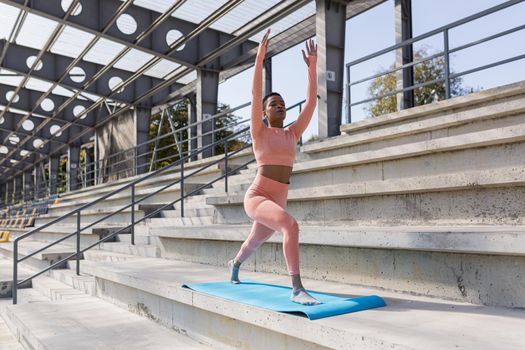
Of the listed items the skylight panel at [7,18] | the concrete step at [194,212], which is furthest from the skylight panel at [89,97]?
the concrete step at [194,212]

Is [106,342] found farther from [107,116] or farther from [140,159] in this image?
[107,116]

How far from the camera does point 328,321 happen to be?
2.48 m

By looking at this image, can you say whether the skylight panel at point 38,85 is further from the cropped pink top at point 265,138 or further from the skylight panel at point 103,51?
the cropped pink top at point 265,138

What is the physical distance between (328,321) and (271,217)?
0.70 metres

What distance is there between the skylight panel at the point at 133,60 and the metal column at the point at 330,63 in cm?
687

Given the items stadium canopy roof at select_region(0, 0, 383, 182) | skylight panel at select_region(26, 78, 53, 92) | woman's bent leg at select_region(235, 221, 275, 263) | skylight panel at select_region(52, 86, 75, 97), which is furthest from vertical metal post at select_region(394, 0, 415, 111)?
skylight panel at select_region(52, 86, 75, 97)

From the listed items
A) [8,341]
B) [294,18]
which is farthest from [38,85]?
[8,341]

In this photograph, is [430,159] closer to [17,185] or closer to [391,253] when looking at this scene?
[391,253]

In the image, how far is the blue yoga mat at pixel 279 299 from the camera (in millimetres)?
2633

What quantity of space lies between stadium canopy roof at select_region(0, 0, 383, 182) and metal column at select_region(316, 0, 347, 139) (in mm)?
579

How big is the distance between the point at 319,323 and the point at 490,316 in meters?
0.86

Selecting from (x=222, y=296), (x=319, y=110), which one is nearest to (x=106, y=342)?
(x=222, y=296)

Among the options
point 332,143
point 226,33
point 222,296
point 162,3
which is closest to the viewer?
point 222,296

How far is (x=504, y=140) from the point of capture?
366cm
